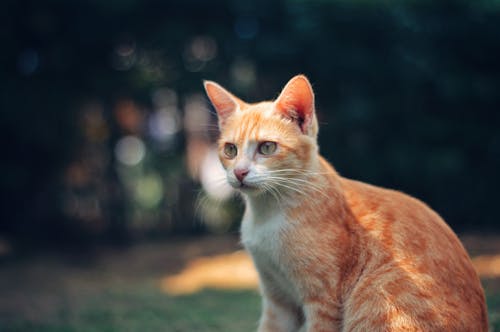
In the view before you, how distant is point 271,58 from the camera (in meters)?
7.27

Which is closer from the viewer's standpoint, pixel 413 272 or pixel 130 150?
pixel 413 272

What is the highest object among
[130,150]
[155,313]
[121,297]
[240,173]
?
[240,173]

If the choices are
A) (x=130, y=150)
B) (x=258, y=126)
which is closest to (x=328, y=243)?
(x=258, y=126)

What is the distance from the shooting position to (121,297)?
566 cm

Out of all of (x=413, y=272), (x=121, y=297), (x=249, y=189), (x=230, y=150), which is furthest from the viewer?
(x=121, y=297)

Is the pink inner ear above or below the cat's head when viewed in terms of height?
above

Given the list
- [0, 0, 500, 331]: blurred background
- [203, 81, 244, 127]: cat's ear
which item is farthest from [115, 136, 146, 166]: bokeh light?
[203, 81, 244, 127]: cat's ear

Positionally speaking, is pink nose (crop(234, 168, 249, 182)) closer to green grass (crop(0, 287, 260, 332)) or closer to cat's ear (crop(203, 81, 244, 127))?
cat's ear (crop(203, 81, 244, 127))

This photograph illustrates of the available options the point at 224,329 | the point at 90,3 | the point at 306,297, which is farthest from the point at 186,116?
the point at 306,297

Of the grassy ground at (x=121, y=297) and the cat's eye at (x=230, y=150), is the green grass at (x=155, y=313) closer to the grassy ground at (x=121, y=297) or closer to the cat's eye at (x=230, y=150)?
the grassy ground at (x=121, y=297)

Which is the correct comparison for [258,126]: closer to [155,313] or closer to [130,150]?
[155,313]

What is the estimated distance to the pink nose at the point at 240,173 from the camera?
2.66 meters

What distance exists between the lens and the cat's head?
268 cm

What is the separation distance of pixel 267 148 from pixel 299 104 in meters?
0.30
